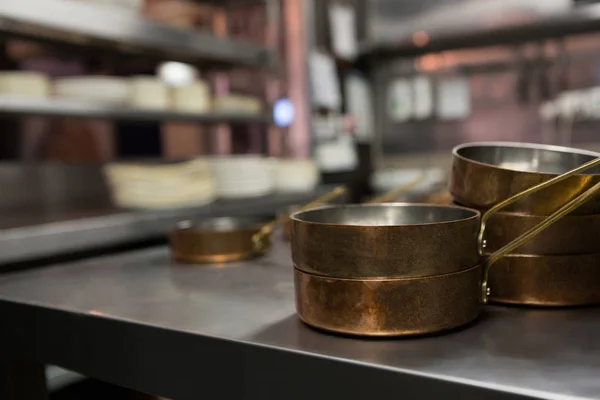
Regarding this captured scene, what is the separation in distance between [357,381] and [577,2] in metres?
3.46

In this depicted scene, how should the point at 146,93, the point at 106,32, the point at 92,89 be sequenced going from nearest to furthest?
the point at 106,32, the point at 92,89, the point at 146,93

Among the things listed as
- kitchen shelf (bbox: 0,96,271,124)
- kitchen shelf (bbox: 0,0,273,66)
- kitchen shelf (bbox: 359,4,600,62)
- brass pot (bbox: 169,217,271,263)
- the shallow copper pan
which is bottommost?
brass pot (bbox: 169,217,271,263)

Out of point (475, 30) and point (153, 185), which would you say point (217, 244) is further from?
point (475, 30)

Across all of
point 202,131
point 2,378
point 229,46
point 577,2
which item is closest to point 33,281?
point 2,378

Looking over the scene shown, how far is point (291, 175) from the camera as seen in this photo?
8.55 ft

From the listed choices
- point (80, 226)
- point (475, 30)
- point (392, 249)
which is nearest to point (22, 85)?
point (80, 226)

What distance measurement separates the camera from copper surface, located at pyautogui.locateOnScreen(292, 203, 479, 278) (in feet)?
2.02

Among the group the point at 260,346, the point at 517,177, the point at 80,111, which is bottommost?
the point at 260,346

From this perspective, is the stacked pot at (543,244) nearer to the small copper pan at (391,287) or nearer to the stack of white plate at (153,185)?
the small copper pan at (391,287)

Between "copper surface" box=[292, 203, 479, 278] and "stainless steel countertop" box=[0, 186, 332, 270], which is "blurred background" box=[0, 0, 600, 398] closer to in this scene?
"stainless steel countertop" box=[0, 186, 332, 270]

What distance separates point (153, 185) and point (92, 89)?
353 mm

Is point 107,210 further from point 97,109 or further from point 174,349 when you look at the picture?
point 174,349

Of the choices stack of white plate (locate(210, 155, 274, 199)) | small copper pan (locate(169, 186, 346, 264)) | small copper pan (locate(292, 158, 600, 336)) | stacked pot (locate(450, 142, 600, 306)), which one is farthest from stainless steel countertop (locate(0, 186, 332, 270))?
stacked pot (locate(450, 142, 600, 306))

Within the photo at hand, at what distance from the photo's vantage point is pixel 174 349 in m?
0.68
